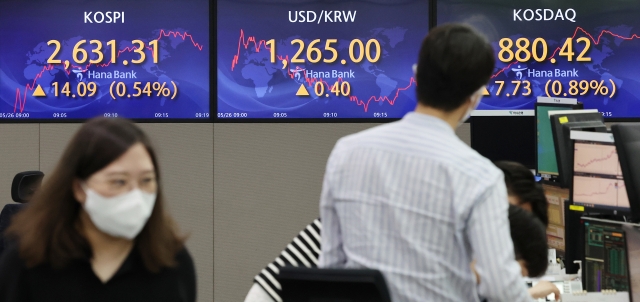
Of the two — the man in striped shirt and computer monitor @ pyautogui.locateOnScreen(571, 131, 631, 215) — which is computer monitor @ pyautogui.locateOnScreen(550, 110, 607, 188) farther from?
the man in striped shirt

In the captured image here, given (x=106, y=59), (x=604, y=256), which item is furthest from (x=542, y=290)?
(x=106, y=59)

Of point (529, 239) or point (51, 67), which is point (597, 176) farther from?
point (51, 67)

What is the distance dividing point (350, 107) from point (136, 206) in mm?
3813

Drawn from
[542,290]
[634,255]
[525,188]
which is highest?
[525,188]

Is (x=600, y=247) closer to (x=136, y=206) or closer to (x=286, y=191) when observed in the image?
(x=136, y=206)

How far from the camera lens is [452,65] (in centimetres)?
166

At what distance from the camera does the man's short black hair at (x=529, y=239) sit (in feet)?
6.65

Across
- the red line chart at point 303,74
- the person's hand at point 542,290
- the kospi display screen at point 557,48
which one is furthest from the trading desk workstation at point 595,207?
the red line chart at point 303,74

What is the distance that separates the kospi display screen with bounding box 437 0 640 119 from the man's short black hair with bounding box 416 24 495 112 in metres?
3.44

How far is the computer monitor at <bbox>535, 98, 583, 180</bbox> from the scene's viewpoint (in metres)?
3.76

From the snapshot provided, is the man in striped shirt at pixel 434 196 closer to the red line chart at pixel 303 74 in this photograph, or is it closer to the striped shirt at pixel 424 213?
the striped shirt at pixel 424 213

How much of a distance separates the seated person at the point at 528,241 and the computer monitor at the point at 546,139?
1716 mm

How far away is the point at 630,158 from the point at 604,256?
1.81ft

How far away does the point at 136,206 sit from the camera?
1392 millimetres
